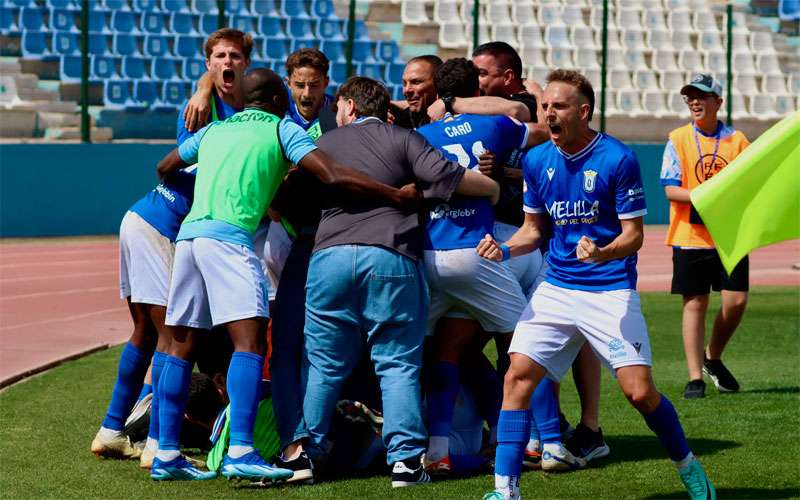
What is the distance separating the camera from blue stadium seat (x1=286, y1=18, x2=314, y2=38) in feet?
75.4

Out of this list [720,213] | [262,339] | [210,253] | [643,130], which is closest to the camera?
[720,213]

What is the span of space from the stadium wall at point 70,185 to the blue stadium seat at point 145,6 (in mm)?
4341

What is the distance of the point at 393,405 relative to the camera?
18.9 feet

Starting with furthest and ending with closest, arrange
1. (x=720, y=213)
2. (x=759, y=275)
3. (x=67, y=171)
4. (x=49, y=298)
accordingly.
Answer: (x=67, y=171) < (x=759, y=275) < (x=49, y=298) < (x=720, y=213)

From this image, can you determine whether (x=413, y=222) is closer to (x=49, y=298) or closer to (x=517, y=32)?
(x=49, y=298)

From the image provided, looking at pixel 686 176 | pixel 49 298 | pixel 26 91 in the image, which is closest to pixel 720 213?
pixel 686 176

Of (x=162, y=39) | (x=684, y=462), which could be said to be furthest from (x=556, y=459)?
(x=162, y=39)

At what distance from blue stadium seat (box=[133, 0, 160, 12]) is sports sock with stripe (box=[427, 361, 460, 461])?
1743cm

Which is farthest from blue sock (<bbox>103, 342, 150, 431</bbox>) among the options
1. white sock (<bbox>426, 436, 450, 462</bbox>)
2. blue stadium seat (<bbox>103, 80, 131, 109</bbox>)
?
blue stadium seat (<bbox>103, 80, 131, 109</bbox>)

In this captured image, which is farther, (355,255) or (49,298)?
(49,298)

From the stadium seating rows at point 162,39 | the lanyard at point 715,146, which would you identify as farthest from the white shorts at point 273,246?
the stadium seating rows at point 162,39

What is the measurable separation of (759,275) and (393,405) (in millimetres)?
11258

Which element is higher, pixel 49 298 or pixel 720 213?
pixel 720 213

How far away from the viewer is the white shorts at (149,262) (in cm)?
636
